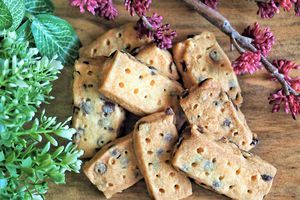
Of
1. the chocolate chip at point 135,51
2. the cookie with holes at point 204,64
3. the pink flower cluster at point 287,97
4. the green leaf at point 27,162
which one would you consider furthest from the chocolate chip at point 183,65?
the green leaf at point 27,162

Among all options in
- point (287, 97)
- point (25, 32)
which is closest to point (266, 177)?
point (287, 97)

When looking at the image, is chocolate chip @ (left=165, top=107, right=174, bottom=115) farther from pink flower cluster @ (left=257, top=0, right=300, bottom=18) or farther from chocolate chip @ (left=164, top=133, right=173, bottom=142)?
pink flower cluster @ (left=257, top=0, right=300, bottom=18)

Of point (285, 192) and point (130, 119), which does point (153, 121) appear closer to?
point (130, 119)

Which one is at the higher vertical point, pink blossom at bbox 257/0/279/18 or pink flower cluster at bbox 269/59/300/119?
pink blossom at bbox 257/0/279/18

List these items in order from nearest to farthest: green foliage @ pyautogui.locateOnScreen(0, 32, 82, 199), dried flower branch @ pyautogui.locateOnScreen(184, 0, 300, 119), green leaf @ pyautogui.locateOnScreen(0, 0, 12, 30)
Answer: green foliage @ pyautogui.locateOnScreen(0, 32, 82, 199)
green leaf @ pyautogui.locateOnScreen(0, 0, 12, 30)
dried flower branch @ pyautogui.locateOnScreen(184, 0, 300, 119)

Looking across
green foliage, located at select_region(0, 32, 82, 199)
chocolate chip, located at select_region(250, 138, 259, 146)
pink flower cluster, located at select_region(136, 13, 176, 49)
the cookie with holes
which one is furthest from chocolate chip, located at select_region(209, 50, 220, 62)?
green foliage, located at select_region(0, 32, 82, 199)

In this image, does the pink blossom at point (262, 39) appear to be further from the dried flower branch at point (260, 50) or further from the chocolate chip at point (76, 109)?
the chocolate chip at point (76, 109)

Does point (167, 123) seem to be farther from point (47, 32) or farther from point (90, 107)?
point (47, 32)
